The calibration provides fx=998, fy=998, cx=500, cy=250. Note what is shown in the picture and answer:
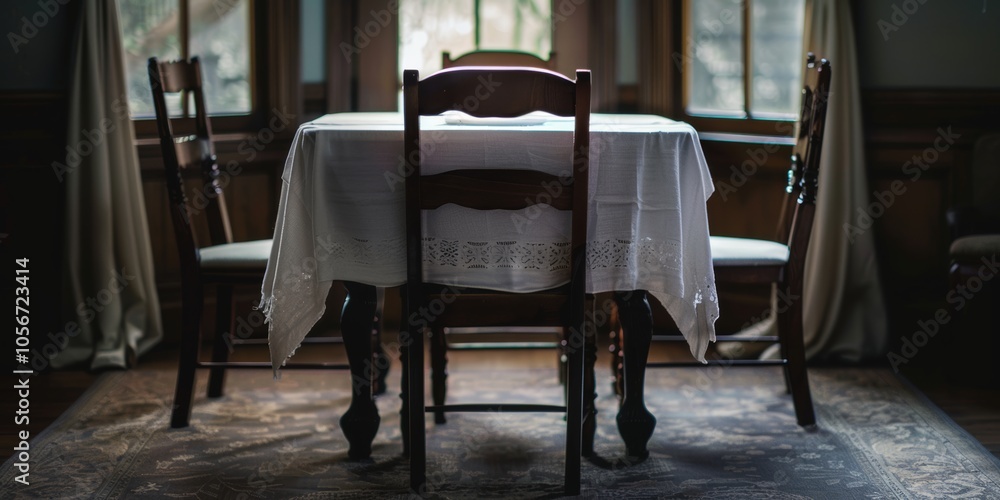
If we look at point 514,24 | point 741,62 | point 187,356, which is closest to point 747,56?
point 741,62

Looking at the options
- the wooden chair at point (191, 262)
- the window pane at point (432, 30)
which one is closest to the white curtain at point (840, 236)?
the window pane at point (432, 30)

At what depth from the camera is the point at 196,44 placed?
12.1ft

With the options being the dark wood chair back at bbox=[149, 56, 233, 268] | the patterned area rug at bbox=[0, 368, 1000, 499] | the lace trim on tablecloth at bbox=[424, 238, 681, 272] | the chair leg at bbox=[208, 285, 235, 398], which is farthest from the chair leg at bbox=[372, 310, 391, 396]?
the lace trim on tablecloth at bbox=[424, 238, 681, 272]

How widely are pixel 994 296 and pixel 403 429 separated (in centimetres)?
191

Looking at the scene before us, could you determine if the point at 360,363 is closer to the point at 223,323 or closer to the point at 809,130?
the point at 223,323

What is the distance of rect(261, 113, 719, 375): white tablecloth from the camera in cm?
228

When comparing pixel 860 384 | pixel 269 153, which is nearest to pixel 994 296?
pixel 860 384

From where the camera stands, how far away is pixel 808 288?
350 cm

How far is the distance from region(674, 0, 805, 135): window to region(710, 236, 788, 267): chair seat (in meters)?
0.96

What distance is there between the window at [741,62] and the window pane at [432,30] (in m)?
0.83

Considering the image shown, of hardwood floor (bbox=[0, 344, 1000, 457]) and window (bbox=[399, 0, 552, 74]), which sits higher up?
window (bbox=[399, 0, 552, 74])

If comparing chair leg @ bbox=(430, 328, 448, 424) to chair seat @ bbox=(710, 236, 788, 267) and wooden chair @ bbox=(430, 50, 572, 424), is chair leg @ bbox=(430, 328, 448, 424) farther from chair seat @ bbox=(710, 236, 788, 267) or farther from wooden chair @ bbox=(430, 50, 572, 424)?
chair seat @ bbox=(710, 236, 788, 267)

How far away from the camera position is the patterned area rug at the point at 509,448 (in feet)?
7.75

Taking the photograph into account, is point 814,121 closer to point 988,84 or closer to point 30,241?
point 988,84
